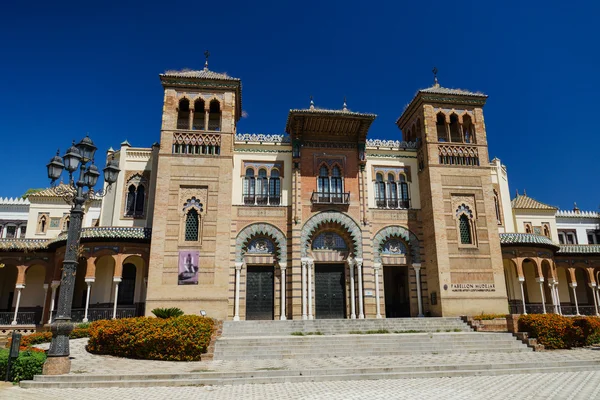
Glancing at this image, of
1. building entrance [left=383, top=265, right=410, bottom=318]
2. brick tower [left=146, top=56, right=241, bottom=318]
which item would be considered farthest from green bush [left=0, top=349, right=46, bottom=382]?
building entrance [left=383, top=265, right=410, bottom=318]

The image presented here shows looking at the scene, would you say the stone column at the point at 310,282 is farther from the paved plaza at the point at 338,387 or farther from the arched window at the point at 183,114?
the arched window at the point at 183,114

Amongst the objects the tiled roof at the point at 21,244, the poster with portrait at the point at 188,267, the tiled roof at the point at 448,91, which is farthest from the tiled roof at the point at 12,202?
the tiled roof at the point at 448,91

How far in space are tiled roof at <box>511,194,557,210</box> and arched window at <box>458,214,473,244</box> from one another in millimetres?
10209

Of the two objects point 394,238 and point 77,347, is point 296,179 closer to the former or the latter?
point 394,238

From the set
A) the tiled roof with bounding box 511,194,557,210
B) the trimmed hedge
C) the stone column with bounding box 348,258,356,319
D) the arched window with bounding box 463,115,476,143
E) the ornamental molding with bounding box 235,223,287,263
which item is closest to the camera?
the trimmed hedge

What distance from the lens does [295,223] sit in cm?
2052

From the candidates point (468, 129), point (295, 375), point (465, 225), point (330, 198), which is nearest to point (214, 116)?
point (330, 198)

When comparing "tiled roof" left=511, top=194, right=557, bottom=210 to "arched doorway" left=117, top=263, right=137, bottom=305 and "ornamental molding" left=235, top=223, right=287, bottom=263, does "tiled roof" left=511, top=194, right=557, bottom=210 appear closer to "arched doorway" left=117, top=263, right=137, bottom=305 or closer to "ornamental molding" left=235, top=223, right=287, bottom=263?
"ornamental molding" left=235, top=223, right=287, bottom=263

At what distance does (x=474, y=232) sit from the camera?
2084cm

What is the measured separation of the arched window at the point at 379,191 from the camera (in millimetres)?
21969

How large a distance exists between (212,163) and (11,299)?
16.5 meters

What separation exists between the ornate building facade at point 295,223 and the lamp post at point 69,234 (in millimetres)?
8007

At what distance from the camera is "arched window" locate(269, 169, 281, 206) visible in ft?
69.5

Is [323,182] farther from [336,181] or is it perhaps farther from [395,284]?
[395,284]
